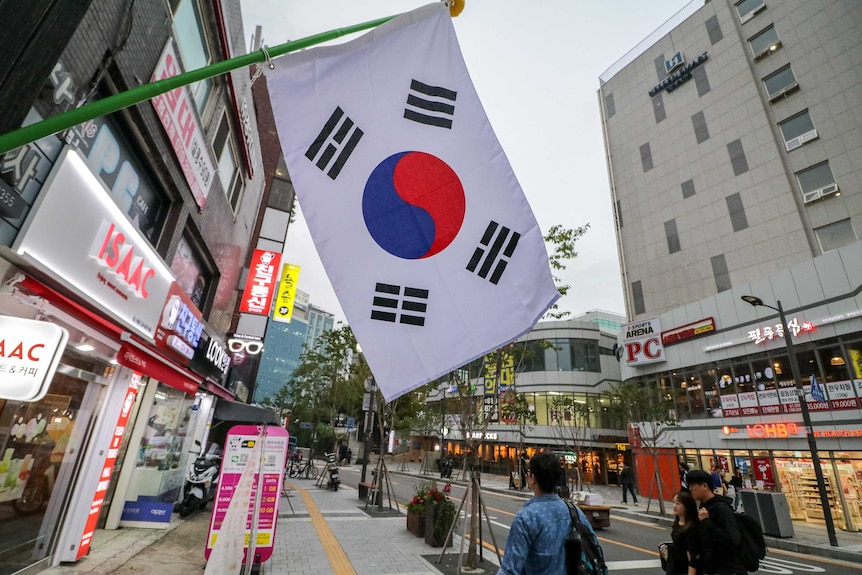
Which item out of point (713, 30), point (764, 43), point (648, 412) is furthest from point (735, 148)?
point (648, 412)

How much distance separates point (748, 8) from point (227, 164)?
36.9 meters

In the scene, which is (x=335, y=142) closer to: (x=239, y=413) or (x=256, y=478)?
(x=256, y=478)

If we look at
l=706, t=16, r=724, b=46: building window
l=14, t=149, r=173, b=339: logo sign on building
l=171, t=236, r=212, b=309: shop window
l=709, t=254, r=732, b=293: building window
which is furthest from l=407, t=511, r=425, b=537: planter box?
l=706, t=16, r=724, b=46: building window

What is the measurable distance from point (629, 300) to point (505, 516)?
896 inches

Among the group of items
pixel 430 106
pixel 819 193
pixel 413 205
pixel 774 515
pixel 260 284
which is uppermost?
pixel 819 193

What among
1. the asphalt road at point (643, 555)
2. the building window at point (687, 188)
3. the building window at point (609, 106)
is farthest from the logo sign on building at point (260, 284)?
the building window at point (609, 106)

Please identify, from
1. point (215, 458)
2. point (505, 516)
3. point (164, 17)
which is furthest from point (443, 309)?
point (505, 516)

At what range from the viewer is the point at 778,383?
1975 cm

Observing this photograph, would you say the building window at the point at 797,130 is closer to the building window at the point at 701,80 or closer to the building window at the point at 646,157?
the building window at the point at 701,80

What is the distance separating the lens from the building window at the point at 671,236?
29.9 metres

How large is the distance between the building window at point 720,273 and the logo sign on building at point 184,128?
A: 28.8 metres

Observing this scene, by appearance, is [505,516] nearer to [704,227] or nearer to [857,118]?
[704,227]

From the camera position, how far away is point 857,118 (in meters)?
23.0

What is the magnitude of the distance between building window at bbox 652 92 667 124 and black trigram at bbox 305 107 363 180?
37.7 m
